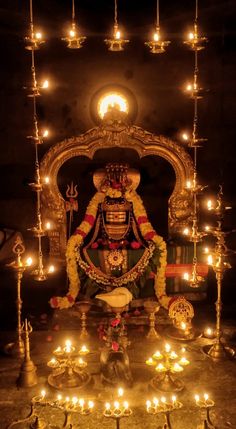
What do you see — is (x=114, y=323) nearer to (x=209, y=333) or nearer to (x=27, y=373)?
(x=27, y=373)

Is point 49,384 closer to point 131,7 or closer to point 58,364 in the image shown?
point 58,364

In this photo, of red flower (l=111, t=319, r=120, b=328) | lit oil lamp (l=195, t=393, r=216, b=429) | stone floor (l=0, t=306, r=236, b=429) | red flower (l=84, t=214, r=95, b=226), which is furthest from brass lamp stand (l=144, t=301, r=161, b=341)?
lit oil lamp (l=195, t=393, r=216, b=429)

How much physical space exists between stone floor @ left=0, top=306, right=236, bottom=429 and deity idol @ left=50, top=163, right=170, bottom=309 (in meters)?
0.59

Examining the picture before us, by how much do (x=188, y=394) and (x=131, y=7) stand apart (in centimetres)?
637

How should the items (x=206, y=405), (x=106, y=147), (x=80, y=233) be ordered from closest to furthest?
(x=206, y=405) < (x=80, y=233) < (x=106, y=147)

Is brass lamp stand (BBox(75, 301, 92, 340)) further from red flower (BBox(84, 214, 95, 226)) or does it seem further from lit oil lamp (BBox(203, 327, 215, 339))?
lit oil lamp (BBox(203, 327, 215, 339))

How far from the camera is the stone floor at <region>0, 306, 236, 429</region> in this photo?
5008mm

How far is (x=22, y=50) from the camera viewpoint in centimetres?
834

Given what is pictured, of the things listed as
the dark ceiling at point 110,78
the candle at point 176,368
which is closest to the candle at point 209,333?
the candle at point 176,368

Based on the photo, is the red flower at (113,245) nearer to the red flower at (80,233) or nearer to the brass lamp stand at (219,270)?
the red flower at (80,233)

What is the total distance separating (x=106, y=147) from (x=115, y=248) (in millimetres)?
1855

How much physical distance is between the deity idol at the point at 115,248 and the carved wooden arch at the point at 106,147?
17.8 inches

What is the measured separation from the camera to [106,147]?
8.45 m

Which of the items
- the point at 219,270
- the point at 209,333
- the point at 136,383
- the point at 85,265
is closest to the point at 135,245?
the point at 85,265
